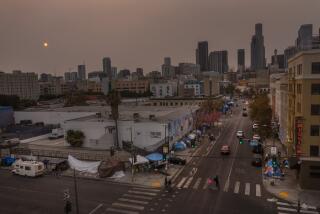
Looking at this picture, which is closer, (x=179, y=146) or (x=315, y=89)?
(x=315, y=89)

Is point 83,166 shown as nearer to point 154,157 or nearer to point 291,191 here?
point 154,157

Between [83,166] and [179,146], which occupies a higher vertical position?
[83,166]

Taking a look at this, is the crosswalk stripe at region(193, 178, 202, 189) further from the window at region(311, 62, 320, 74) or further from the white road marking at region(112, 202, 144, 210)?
the window at region(311, 62, 320, 74)

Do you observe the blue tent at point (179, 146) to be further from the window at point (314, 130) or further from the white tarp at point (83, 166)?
the window at point (314, 130)

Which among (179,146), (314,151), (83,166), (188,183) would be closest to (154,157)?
(188,183)

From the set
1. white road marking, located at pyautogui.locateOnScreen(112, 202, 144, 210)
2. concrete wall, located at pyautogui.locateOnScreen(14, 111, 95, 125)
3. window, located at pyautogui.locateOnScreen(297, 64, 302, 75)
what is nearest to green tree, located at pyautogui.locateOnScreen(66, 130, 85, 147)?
concrete wall, located at pyautogui.locateOnScreen(14, 111, 95, 125)

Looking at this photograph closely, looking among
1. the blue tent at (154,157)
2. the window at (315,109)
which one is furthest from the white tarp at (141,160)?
the window at (315,109)
